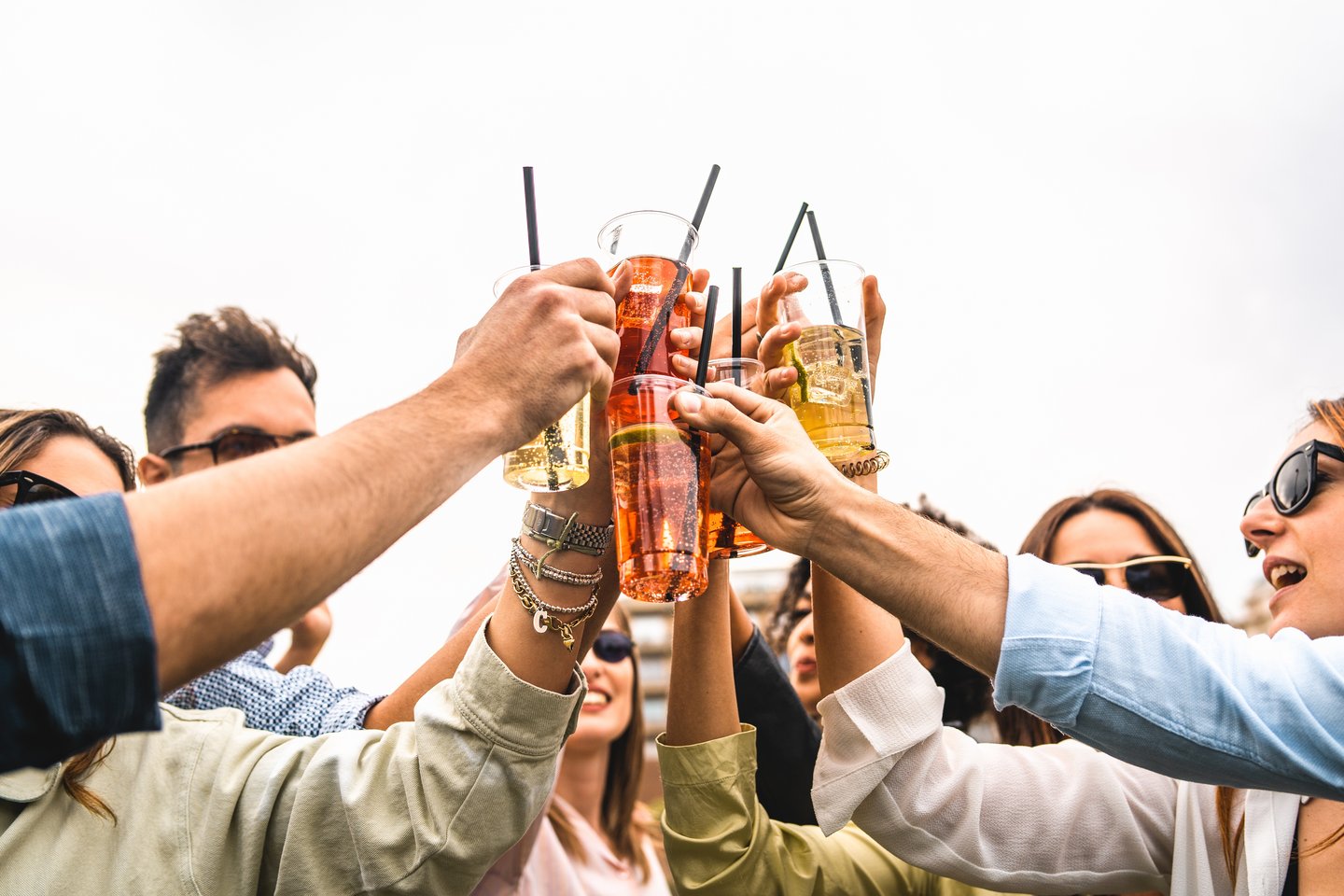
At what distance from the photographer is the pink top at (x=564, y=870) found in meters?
2.90

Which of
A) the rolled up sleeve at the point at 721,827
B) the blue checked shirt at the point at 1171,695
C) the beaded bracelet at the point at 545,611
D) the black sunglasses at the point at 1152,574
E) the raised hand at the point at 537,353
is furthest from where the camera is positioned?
the black sunglasses at the point at 1152,574

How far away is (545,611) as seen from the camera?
6.89 ft

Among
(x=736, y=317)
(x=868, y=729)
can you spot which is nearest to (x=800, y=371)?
(x=736, y=317)

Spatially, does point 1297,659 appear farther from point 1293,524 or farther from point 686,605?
point 686,605

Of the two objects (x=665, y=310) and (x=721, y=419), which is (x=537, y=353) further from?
(x=665, y=310)

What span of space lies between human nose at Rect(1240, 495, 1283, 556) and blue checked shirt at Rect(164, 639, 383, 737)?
8.47ft

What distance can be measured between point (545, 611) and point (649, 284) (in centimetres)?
76

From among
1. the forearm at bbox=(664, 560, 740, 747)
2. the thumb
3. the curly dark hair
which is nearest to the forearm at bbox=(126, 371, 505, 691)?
the thumb

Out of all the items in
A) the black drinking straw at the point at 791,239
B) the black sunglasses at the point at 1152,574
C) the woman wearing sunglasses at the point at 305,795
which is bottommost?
the black sunglasses at the point at 1152,574

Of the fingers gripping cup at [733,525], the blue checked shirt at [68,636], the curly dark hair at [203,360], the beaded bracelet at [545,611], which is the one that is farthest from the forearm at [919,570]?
the curly dark hair at [203,360]

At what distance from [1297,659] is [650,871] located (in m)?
2.77

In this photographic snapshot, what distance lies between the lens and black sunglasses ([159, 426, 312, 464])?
3.38 meters

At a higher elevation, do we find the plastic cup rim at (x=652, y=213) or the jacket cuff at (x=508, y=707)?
the plastic cup rim at (x=652, y=213)

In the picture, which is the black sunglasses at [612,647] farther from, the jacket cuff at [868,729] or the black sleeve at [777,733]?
the jacket cuff at [868,729]
